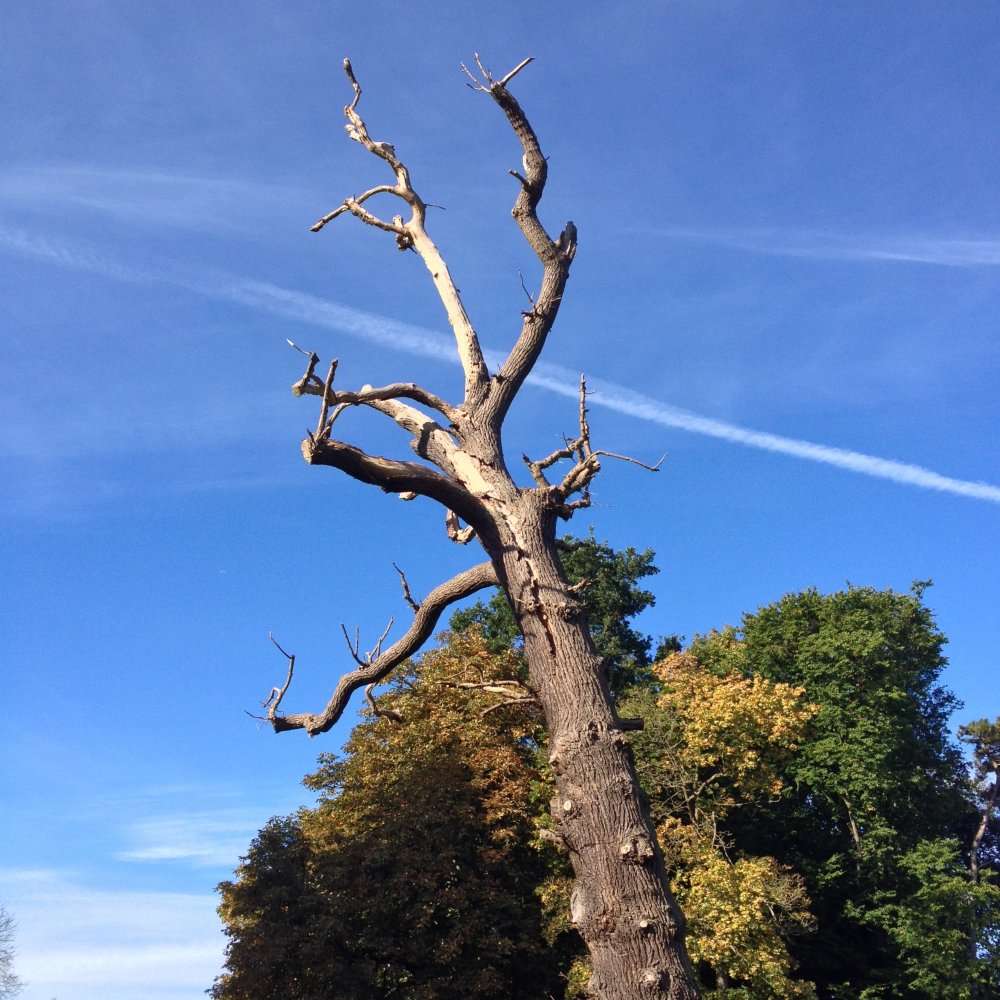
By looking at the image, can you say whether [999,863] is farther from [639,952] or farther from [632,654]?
[639,952]

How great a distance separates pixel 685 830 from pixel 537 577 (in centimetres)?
1830

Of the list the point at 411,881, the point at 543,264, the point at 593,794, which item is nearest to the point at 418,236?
the point at 543,264

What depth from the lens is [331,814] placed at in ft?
77.9

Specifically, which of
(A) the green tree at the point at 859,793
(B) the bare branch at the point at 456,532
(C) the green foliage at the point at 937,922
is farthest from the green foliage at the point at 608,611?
(B) the bare branch at the point at 456,532

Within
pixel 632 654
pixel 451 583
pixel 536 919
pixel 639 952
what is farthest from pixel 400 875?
pixel 639 952

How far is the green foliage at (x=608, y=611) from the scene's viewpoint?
28812 mm

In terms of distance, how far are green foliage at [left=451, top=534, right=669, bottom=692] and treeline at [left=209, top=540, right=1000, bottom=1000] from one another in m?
0.09

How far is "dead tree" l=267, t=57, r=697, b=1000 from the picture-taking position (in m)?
4.28

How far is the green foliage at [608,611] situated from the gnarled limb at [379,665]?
2240 centimetres

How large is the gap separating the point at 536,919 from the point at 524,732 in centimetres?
537

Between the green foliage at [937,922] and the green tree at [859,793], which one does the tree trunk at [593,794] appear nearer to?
the green tree at [859,793]

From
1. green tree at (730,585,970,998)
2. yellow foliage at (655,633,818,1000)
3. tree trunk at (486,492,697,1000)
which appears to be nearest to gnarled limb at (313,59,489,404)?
tree trunk at (486,492,697,1000)

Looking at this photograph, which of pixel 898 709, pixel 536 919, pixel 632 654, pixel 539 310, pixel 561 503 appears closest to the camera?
pixel 561 503

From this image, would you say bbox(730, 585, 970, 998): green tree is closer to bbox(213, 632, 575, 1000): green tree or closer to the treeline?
the treeline
